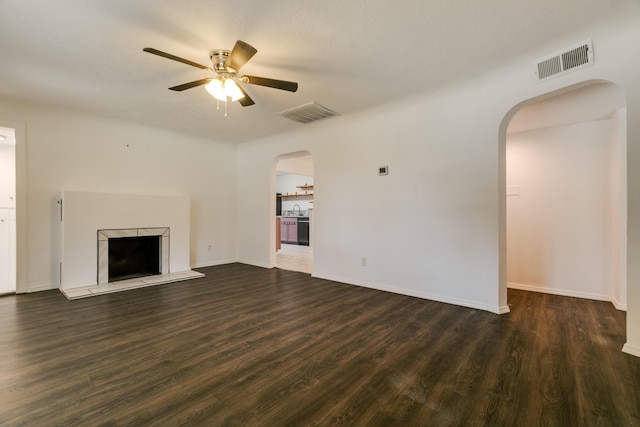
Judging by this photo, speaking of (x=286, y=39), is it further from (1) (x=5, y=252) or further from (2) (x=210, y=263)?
(1) (x=5, y=252)

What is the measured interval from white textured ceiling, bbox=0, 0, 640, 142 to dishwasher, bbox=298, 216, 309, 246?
596 cm

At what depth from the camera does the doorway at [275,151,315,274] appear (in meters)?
7.84

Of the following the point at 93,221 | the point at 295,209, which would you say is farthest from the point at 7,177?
the point at 295,209

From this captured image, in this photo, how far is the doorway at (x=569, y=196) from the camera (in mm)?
3170

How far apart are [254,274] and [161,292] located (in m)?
1.50

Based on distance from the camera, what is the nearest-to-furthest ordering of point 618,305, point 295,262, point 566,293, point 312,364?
1. point 312,364
2. point 618,305
3. point 566,293
4. point 295,262

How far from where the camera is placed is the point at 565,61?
244 cm

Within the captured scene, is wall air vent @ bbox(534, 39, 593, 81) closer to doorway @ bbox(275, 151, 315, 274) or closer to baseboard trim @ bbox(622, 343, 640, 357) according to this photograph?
baseboard trim @ bbox(622, 343, 640, 357)

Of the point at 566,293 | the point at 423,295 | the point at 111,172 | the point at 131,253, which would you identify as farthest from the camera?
the point at 131,253

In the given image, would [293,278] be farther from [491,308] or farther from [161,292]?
[491,308]

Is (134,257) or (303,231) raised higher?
(303,231)

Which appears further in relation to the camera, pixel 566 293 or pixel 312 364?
pixel 566 293

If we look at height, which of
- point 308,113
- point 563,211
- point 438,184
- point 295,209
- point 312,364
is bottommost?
point 312,364

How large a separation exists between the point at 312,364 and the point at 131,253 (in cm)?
414
